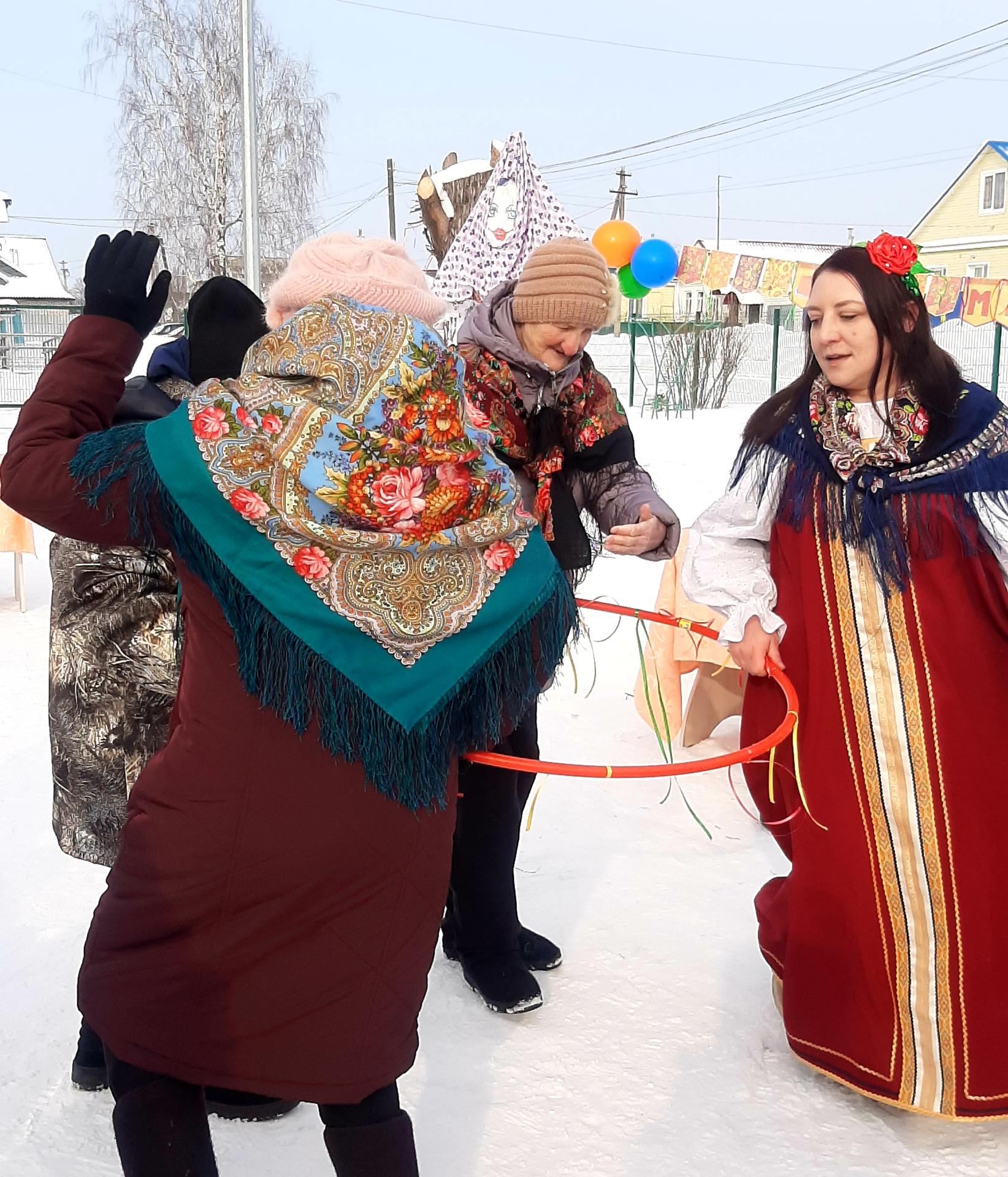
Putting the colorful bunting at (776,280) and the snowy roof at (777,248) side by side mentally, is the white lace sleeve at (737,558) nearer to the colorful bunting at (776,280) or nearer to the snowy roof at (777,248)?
the colorful bunting at (776,280)

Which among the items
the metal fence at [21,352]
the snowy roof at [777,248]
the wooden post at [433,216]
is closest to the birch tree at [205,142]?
the metal fence at [21,352]

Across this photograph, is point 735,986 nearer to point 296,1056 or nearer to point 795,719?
point 795,719

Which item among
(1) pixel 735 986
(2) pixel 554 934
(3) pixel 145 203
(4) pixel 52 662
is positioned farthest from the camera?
(3) pixel 145 203

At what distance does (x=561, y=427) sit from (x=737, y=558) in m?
0.55

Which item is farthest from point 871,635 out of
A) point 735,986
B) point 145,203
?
point 145,203

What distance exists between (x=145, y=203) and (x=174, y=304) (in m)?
2.59

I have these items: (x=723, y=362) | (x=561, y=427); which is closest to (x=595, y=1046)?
(x=561, y=427)

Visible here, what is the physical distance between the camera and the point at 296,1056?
5.73 feet

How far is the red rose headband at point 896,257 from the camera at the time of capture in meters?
2.58

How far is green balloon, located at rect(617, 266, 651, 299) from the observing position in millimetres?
12805

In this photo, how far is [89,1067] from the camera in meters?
2.57

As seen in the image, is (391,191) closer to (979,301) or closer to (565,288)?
(979,301)

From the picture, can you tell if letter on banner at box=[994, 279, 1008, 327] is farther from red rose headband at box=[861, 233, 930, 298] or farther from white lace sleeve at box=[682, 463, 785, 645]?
white lace sleeve at box=[682, 463, 785, 645]

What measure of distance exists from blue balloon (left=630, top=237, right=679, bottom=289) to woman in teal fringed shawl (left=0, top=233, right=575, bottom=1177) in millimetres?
10930
